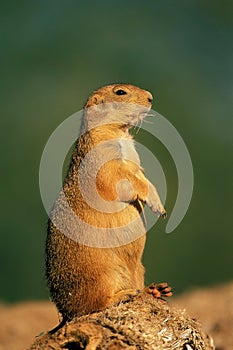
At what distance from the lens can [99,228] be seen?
6852 mm

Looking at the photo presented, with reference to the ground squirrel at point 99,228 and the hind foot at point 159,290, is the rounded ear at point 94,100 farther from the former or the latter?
the hind foot at point 159,290

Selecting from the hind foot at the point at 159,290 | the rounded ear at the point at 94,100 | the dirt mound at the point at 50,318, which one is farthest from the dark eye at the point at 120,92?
the dirt mound at the point at 50,318

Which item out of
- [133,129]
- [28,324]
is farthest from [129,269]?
[28,324]

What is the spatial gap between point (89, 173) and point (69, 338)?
160 centimetres

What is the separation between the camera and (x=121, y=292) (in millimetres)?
6641

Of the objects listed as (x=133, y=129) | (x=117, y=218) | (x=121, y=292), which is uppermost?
(x=133, y=129)

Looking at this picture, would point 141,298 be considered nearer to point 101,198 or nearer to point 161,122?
point 101,198

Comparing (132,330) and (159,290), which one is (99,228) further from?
(132,330)

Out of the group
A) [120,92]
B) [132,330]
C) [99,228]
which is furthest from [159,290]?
[120,92]

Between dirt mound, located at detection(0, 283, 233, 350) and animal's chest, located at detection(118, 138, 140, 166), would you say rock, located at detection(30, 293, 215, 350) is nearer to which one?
animal's chest, located at detection(118, 138, 140, 166)

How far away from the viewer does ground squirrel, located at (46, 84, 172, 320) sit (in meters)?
6.76

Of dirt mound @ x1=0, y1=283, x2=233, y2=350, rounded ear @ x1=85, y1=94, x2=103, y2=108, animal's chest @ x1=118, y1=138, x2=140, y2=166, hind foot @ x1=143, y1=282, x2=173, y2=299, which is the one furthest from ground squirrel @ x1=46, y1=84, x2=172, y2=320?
dirt mound @ x1=0, y1=283, x2=233, y2=350

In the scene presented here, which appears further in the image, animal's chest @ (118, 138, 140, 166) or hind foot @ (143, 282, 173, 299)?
animal's chest @ (118, 138, 140, 166)

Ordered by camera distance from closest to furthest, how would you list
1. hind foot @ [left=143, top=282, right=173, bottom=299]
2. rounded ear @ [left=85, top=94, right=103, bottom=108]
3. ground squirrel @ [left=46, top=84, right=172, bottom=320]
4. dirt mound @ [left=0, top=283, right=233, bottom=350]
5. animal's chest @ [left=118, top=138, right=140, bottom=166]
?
1. hind foot @ [left=143, top=282, right=173, bottom=299]
2. ground squirrel @ [left=46, top=84, right=172, bottom=320]
3. animal's chest @ [left=118, top=138, right=140, bottom=166]
4. rounded ear @ [left=85, top=94, right=103, bottom=108]
5. dirt mound @ [left=0, top=283, right=233, bottom=350]
